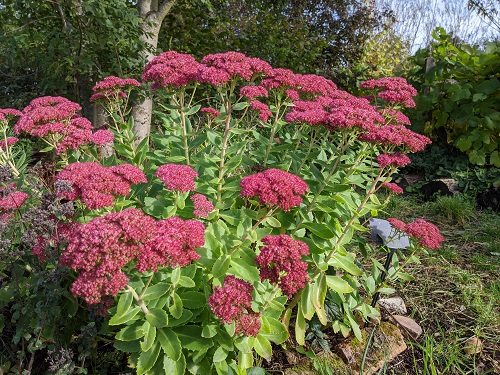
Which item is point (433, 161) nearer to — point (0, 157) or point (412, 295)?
point (412, 295)

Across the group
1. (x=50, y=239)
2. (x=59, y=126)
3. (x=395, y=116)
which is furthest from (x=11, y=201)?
(x=395, y=116)

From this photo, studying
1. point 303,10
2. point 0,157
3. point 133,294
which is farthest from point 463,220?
point 303,10

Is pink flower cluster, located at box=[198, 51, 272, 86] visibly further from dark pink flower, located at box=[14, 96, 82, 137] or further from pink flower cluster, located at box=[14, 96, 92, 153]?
dark pink flower, located at box=[14, 96, 82, 137]

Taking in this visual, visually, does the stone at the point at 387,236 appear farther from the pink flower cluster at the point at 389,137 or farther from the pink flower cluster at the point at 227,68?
the pink flower cluster at the point at 227,68

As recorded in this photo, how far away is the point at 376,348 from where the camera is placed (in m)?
2.52

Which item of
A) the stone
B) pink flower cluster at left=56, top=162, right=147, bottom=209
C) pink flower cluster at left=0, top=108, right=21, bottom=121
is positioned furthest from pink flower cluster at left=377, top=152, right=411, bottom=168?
pink flower cluster at left=0, top=108, right=21, bottom=121

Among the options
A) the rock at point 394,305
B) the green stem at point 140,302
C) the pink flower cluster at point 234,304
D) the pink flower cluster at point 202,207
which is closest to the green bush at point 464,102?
the rock at point 394,305

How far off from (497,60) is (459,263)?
3.24m

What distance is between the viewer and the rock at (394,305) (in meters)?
2.93

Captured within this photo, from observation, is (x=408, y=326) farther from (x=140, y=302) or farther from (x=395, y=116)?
(x=140, y=302)

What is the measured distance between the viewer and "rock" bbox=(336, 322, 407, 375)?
2.39 metres

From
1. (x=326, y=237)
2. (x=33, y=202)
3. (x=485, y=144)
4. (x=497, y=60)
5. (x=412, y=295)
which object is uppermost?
(x=497, y=60)

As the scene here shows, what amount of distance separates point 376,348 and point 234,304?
1348mm

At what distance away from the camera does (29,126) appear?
238 centimetres
